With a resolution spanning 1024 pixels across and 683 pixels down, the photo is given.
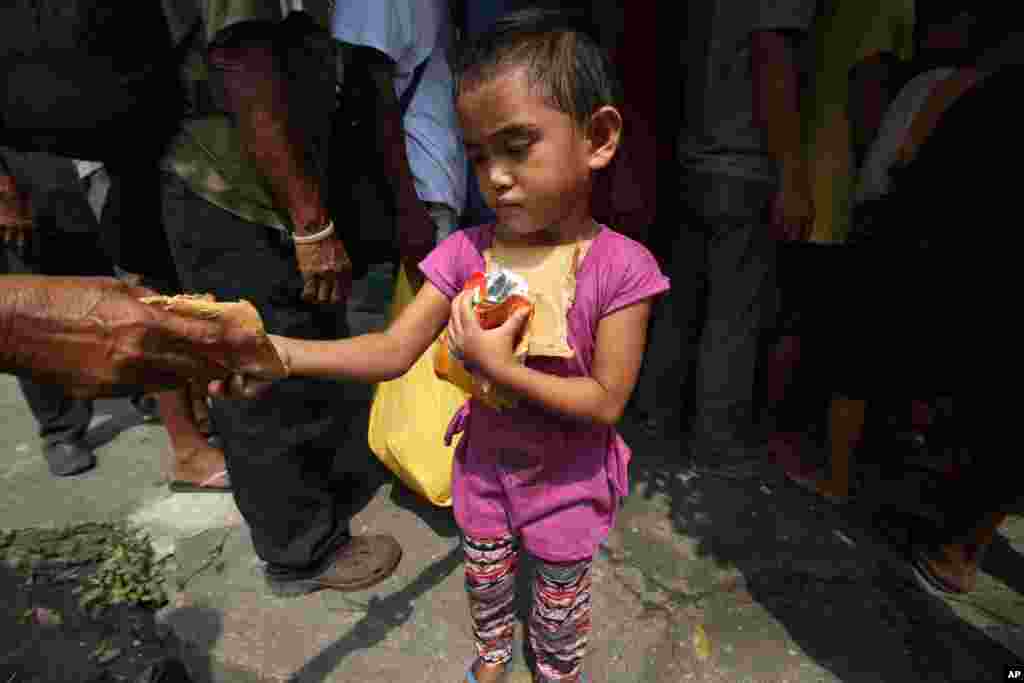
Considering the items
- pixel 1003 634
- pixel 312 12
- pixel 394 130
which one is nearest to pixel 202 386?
pixel 312 12

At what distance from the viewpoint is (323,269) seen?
1733mm

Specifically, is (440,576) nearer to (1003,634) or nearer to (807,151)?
(1003,634)

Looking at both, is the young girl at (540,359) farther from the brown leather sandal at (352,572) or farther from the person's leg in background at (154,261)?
the person's leg in background at (154,261)

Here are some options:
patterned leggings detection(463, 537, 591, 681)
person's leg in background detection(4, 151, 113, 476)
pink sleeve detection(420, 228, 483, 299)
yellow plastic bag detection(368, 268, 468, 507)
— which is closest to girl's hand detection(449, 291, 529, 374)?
pink sleeve detection(420, 228, 483, 299)

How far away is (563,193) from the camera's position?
1.29 m

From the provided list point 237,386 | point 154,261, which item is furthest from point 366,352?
point 154,261

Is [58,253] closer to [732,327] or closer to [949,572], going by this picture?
[732,327]

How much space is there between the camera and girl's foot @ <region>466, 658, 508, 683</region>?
71.9 inches

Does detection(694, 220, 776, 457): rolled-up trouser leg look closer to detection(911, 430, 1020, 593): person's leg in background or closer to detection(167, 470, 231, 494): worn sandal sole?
detection(911, 430, 1020, 593): person's leg in background

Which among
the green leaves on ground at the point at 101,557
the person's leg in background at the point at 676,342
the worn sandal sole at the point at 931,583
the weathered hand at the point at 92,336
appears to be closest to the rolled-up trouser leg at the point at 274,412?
the green leaves on ground at the point at 101,557

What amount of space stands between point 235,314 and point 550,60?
0.83 m

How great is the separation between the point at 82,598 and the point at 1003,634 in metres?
3.37

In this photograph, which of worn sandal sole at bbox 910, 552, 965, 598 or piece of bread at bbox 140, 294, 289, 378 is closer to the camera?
piece of bread at bbox 140, 294, 289, 378

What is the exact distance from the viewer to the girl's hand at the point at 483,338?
4.00 ft
